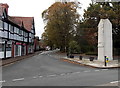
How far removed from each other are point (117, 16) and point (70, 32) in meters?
16.2

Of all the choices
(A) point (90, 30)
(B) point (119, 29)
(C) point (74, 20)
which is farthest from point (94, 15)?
(C) point (74, 20)

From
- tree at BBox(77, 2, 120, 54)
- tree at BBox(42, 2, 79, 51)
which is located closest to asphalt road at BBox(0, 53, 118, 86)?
tree at BBox(77, 2, 120, 54)

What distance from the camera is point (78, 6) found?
47969mm

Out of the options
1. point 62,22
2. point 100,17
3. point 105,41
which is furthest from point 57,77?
point 62,22

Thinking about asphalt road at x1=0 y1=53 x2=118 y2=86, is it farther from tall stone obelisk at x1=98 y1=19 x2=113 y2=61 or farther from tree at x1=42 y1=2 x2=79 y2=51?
tree at x1=42 y1=2 x2=79 y2=51

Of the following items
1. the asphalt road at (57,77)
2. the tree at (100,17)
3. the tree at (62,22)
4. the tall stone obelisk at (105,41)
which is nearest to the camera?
the asphalt road at (57,77)

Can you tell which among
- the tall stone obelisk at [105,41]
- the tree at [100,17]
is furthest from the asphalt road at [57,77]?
the tree at [100,17]

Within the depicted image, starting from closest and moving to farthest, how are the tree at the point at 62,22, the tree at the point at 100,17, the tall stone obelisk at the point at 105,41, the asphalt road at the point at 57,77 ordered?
the asphalt road at the point at 57,77 → the tall stone obelisk at the point at 105,41 → the tree at the point at 100,17 → the tree at the point at 62,22

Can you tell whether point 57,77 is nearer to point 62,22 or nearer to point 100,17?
point 100,17

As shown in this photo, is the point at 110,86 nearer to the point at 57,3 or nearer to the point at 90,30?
the point at 90,30

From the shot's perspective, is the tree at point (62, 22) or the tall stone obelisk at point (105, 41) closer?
the tall stone obelisk at point (105, 41)

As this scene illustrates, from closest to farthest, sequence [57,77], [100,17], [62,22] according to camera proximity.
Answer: [57,77] < [100,17] < [62,22]

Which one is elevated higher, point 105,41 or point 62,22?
point 62,22

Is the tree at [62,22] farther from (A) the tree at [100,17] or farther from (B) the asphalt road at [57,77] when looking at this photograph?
(B) the asphalt road at [57,77]
